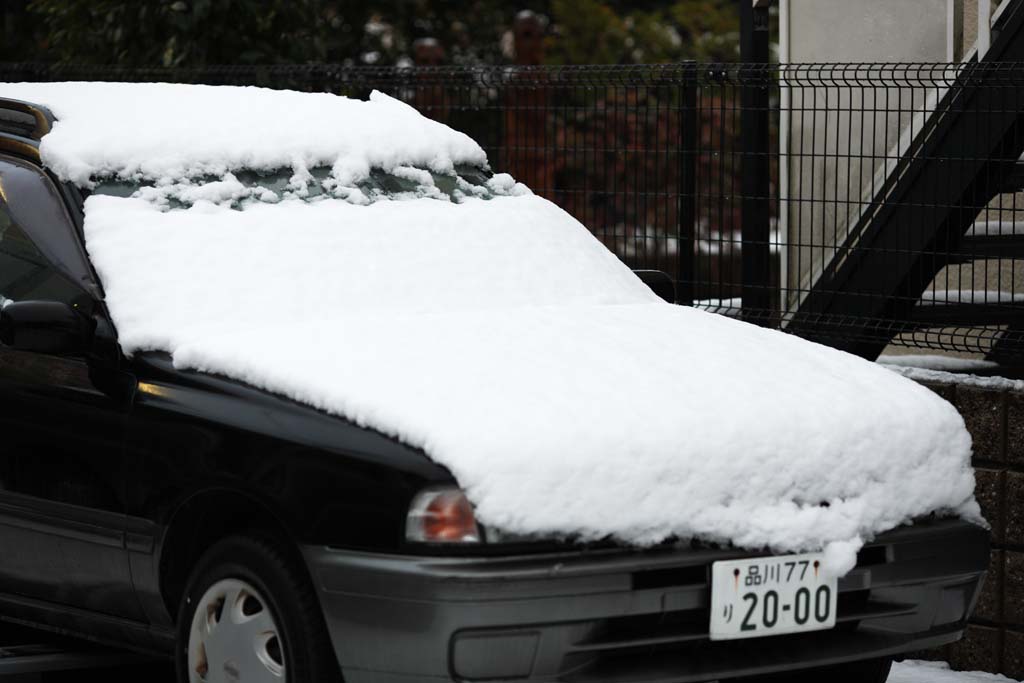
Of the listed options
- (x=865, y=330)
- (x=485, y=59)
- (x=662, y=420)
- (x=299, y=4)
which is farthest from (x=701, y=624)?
(x=485, y=59)

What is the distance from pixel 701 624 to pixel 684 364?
0.76 meters

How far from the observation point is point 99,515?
4.84 metres

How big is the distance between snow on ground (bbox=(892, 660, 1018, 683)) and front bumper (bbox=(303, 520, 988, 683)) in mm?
1683

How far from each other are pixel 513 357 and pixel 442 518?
0.62 m

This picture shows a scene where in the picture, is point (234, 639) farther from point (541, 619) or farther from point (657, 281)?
point (657, 281)

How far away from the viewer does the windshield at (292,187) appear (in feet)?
17.4

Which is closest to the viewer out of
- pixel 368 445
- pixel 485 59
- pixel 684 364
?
pixel 368 445

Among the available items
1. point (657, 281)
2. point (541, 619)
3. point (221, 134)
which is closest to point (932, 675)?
point (657, 281)

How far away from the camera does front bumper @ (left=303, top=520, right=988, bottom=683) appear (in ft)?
13.3

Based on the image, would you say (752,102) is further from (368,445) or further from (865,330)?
(368,445)

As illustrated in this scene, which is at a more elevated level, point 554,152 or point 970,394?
point 554,152

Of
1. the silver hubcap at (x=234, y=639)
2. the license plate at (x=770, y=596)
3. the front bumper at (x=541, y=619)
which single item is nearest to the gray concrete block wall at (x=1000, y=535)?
the front bumper at (x=541, y=619)

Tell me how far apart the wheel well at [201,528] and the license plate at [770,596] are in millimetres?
1044

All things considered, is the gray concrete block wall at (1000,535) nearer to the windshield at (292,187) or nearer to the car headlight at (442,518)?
the windshield at (292,187)
